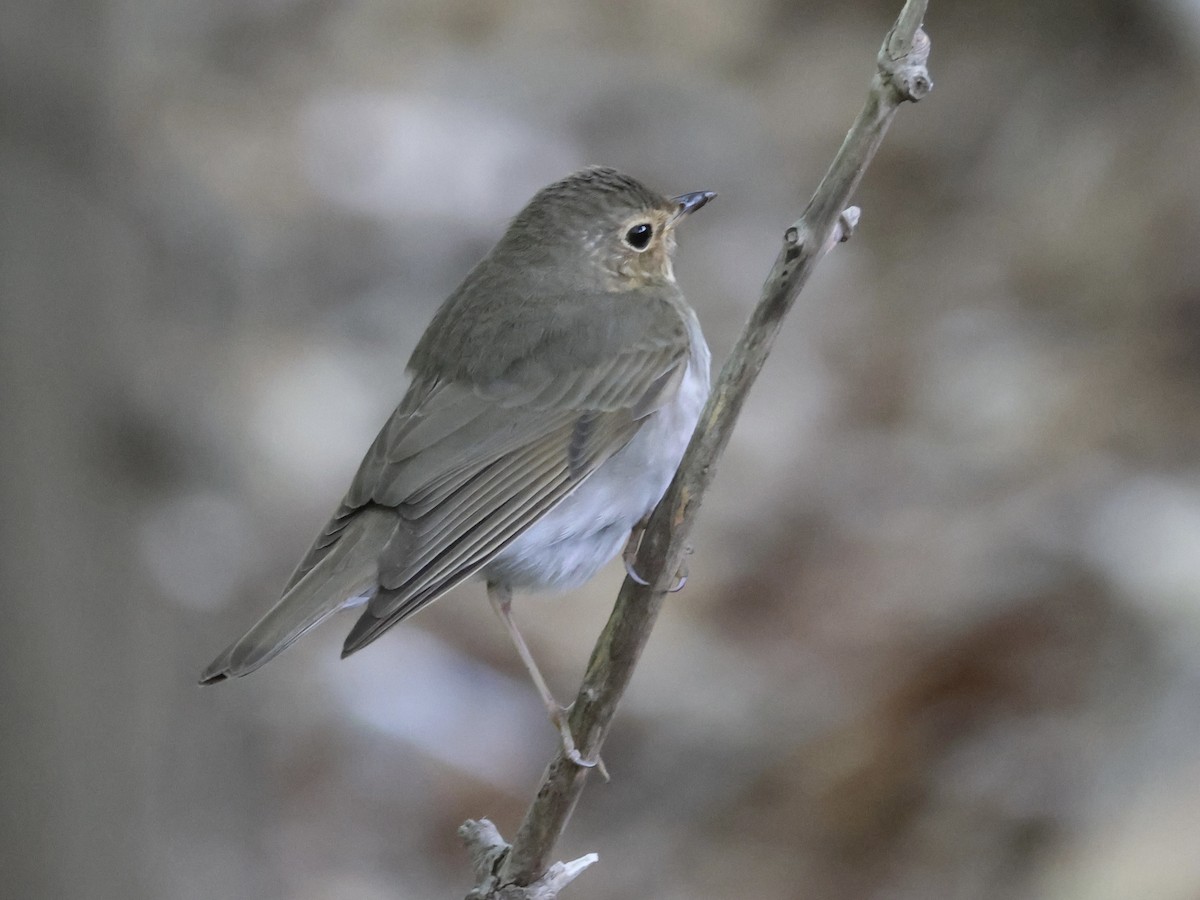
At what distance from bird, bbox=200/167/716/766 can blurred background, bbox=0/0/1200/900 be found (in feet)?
2.59

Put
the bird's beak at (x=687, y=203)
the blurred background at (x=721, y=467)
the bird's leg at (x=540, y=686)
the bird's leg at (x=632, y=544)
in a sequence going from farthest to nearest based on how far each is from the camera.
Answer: the bird's beak at (x=687, y=203) < the blurred background at (x=721, y=467) < the bird's leg at (x=632, y=544) < the bird's leg at (x=540, y=686)

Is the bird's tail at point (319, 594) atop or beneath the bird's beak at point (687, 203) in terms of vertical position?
beneath

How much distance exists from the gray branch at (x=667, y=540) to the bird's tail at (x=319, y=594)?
1.72 feet

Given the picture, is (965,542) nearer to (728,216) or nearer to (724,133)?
(728,216)

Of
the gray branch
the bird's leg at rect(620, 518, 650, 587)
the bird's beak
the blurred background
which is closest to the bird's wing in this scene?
the bird's leg at rect(620, 518, 650, 587)

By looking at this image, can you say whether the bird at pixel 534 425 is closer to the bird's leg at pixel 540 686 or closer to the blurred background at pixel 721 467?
the bird's leg at pixel 540 686

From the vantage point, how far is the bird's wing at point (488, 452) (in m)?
3.40

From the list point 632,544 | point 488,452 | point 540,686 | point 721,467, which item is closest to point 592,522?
point 632,544

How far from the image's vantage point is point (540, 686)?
341 cm

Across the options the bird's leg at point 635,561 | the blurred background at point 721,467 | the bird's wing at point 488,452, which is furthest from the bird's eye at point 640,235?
the blurred background at point 721,467

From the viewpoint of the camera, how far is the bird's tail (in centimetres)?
296

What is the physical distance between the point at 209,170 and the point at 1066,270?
4.62 metres

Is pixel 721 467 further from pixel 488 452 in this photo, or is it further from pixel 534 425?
pixel 488 452

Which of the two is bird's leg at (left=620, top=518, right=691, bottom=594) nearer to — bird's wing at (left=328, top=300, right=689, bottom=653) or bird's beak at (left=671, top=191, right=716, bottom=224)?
bird's wing at (left=328, top=300, right=689, bottom=653)
